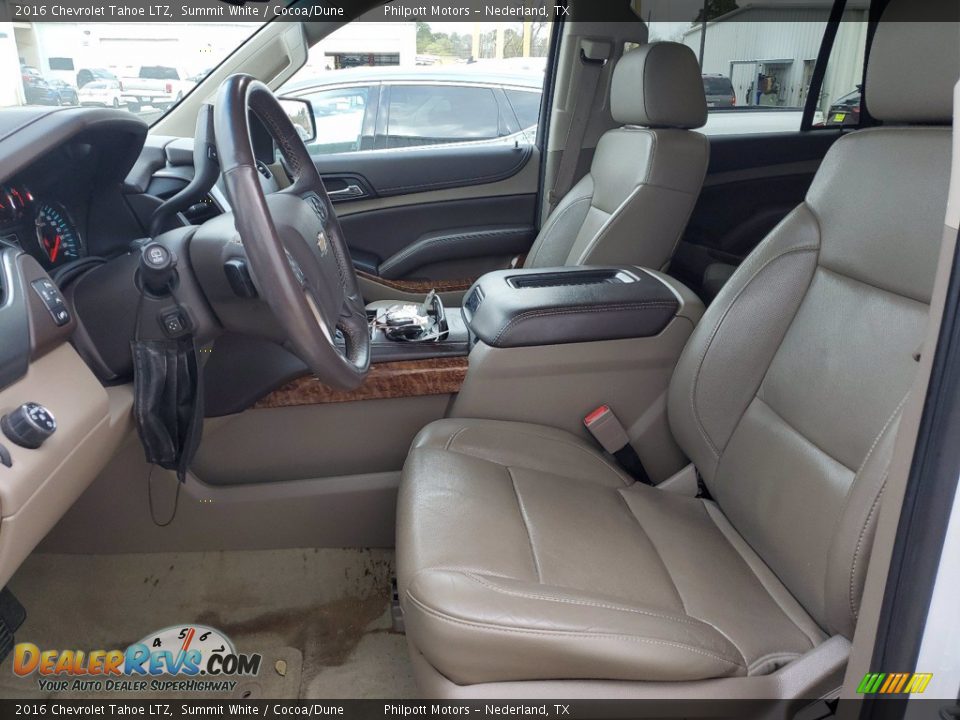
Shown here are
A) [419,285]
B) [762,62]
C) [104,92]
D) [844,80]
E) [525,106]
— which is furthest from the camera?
[525,106]

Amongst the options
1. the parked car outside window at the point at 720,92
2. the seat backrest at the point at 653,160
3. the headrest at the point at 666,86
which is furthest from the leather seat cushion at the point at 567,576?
the parked car outside window at the point at 720,92

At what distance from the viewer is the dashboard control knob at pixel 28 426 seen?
3.02 ft

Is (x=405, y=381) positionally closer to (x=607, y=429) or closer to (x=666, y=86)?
(x=607, y=429)

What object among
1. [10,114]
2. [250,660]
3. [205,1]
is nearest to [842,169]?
[10,114]

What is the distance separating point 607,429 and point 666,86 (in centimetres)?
95

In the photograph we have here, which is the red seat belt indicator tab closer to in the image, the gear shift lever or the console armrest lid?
the console armrest lid

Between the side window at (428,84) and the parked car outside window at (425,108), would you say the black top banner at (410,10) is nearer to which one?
the side window at (428,84)

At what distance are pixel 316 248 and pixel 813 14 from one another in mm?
1680

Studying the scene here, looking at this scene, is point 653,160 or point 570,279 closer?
point 570,279

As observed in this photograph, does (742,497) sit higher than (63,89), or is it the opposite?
(63,89)

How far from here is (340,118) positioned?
2.68 m

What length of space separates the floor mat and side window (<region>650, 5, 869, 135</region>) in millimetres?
Result: 1593

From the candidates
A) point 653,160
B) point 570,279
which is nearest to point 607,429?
point 570,279

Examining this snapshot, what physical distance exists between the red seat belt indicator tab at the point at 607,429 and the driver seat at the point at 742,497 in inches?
6.6
